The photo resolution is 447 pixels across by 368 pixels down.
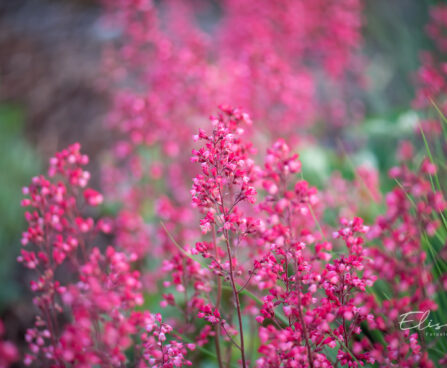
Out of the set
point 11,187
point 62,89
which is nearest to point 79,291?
point 11,187

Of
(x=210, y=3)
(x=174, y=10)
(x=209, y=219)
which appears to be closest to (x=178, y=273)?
(x=209, y=219)

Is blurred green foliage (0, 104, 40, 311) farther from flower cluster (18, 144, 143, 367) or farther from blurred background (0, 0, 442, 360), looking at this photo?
flower cluster (18, 144, 143, 367)

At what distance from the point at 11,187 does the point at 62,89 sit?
1.62m

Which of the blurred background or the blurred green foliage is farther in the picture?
the blurred background

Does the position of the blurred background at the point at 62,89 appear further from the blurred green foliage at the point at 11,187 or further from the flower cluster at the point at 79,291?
the flower cluster at the point at 79,291

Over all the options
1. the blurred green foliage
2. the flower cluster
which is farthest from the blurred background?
the flower cluster

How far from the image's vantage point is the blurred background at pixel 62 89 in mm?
2895

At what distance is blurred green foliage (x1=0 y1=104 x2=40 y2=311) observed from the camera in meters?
2.76

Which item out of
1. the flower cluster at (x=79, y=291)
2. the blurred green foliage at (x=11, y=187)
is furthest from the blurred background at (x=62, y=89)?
the flower cluster at (x=79, y=291)

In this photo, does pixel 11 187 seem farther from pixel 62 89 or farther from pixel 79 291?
pixel 79 291

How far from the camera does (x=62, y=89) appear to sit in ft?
14.2

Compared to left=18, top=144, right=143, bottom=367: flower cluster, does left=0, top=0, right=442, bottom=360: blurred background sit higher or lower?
higher

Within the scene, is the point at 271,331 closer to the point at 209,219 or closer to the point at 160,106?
the point at 209,219

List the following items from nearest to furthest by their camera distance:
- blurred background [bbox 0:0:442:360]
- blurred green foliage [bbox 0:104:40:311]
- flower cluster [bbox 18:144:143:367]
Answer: flower cluster [bbox 18:144:143:367] → blurred green foliage [bbox 0:104:40:311] → blurred background [bbox 0:0:442:360]
